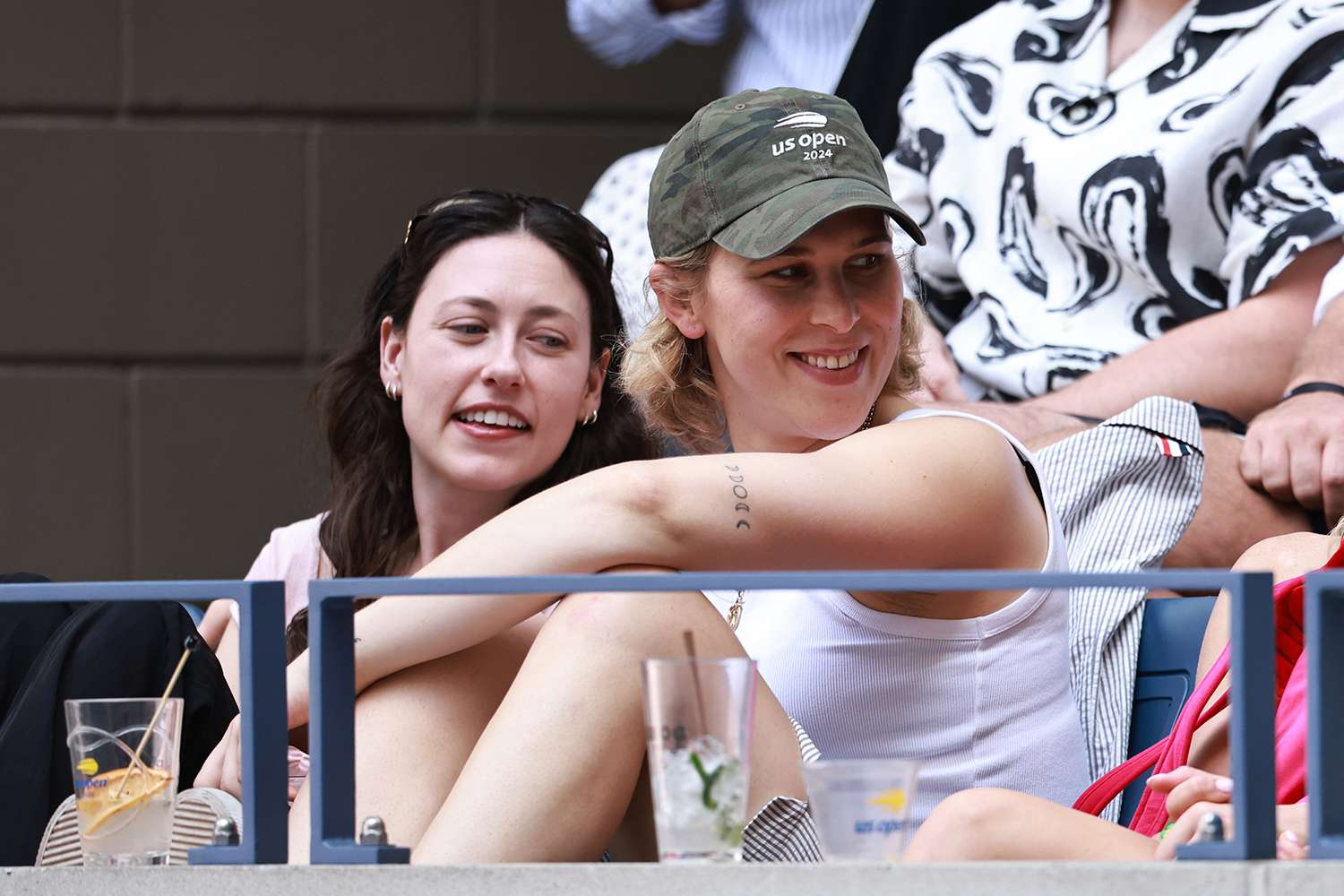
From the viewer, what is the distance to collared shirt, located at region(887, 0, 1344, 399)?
8.84ft

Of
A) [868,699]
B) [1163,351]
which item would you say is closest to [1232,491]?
[1163,351]

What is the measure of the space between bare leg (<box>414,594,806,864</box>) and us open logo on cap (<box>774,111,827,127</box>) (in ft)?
1.94

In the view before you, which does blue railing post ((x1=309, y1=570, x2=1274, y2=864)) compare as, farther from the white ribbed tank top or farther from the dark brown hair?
the dark brown hair

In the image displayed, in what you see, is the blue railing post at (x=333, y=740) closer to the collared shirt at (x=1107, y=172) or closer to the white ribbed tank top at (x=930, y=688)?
the white ribbed tank top at (x=930, y=688)

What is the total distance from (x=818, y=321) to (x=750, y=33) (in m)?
2.23

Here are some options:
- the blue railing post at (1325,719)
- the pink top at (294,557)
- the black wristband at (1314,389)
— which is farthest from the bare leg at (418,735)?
the black wristband at (1314,389)

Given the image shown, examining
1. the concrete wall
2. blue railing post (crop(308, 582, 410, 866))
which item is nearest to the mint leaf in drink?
blue railing post (crop(308, 582, 410, 866))

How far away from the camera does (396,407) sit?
2863 mm

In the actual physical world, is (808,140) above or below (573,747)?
above

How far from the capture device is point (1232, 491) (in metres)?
2.40

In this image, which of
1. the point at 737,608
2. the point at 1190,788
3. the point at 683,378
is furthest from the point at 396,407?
the point at 1190,788

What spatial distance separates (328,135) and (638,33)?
70cm

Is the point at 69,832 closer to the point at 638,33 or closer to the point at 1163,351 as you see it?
the point at 1163,351

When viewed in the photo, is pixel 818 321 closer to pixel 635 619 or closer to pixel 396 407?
pixel 635 619
